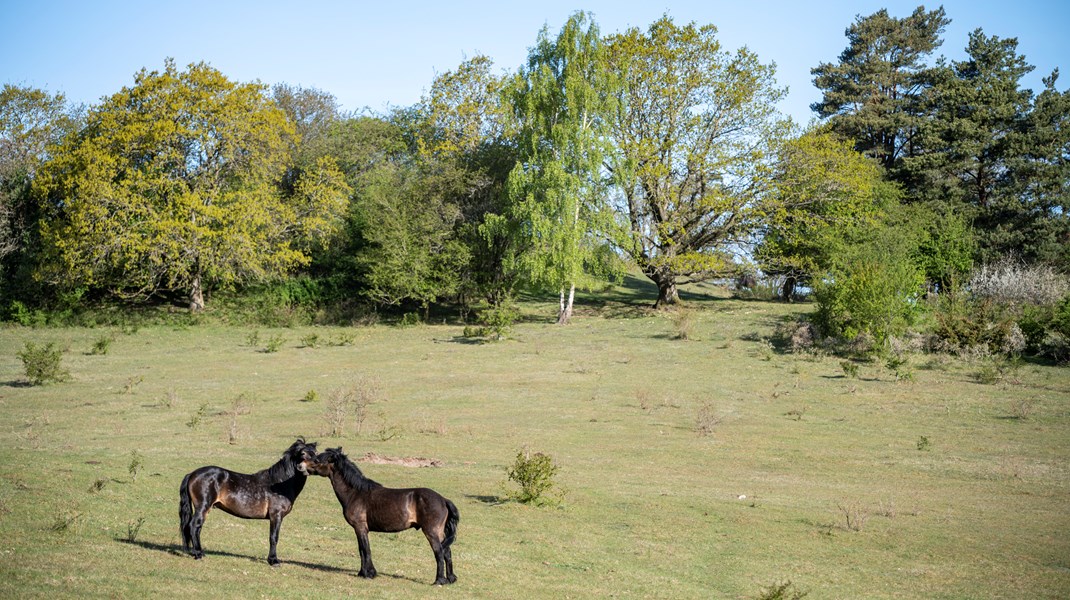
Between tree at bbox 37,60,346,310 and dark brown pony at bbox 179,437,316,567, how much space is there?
38.7 m

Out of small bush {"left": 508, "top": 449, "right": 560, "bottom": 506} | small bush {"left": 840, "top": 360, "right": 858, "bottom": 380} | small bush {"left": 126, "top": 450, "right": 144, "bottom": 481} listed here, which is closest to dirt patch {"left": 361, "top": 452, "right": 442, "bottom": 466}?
small bush {"left": 508, "top": 449, "right": 560, "bottom": 506}

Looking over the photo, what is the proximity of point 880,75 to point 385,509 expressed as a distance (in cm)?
6883

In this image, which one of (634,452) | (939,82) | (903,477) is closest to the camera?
(903,477)

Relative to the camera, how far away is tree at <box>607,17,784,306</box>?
5222cm

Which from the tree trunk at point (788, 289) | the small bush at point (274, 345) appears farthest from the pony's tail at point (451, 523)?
the tree trunk at point (788, 289)

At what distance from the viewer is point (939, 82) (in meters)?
63.0

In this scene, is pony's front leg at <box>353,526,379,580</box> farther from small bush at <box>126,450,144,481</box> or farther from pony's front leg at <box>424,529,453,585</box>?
small bush at <box>126,450,144,481</box>

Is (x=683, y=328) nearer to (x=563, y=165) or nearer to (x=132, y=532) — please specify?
(x=563, y=165)

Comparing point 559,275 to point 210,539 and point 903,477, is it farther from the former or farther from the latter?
point 210,539

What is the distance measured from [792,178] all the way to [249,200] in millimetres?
32352

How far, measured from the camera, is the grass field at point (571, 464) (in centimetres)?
1219

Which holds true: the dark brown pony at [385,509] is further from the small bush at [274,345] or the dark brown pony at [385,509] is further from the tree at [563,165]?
the tree at [563,165]

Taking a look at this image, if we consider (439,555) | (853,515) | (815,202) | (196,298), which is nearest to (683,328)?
(815,202)

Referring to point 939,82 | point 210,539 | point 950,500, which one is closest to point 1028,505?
point 950,500
